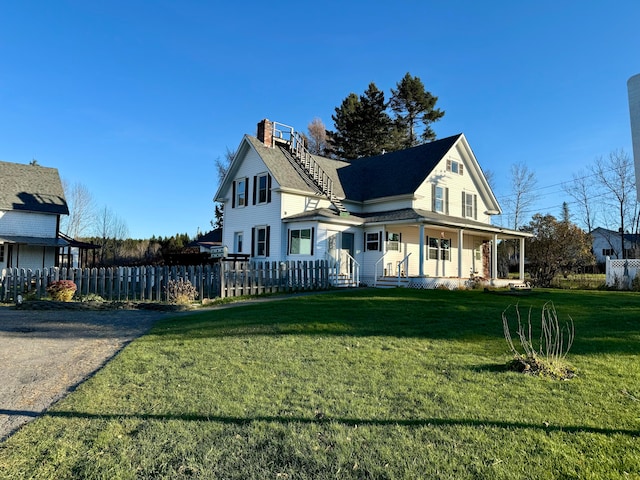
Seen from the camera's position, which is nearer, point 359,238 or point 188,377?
point 188,377

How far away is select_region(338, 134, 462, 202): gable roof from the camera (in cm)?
2466

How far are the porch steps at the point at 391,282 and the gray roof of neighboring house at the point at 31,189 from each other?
70.1ft

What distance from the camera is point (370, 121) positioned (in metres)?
45.9

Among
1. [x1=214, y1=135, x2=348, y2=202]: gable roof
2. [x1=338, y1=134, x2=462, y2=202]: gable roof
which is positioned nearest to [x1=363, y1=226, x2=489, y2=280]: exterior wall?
[x1=338, y1=134, x2=462, y2=202]: gable roof

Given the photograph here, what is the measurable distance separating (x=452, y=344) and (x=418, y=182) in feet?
57.9

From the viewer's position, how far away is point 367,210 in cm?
2625

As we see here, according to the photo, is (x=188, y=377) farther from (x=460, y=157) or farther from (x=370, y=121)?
(x=370, y=121)

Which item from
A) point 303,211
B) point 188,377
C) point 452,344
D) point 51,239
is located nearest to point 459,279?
point 303,211

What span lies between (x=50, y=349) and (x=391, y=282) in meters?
15.3

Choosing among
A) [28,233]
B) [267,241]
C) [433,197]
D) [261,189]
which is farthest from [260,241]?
[28,233]

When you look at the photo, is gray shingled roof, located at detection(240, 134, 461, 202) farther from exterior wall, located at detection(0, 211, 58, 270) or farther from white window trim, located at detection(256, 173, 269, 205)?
exterior wall, located at detection(0, 211, 58, 270)

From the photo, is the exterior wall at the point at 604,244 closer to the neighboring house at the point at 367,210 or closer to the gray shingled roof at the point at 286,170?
the neighboring house at the point at 367,210

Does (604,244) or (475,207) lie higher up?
(475,207)

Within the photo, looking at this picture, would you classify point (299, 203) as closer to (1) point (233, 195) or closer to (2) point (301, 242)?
(2) point (301, 242)
